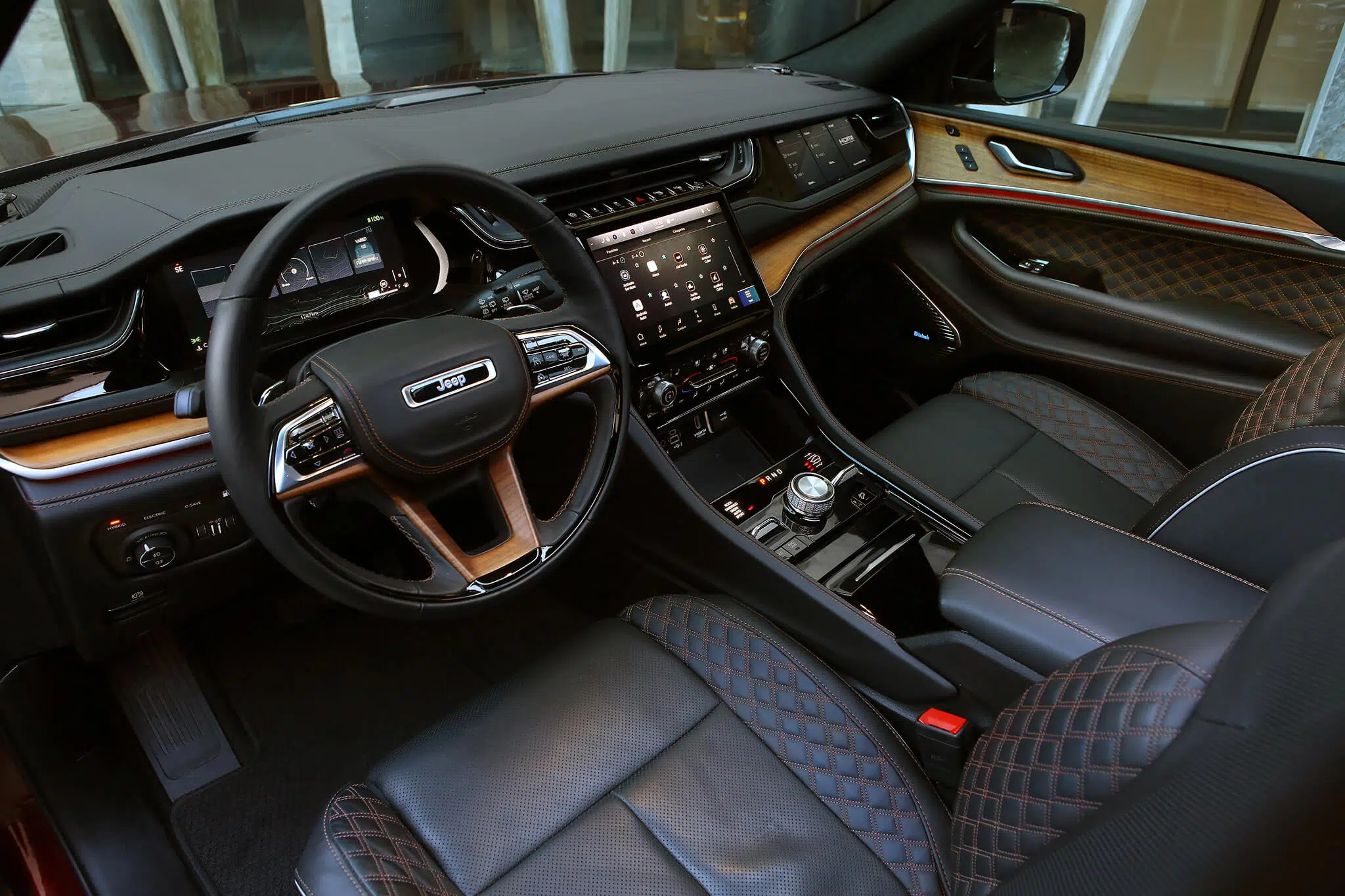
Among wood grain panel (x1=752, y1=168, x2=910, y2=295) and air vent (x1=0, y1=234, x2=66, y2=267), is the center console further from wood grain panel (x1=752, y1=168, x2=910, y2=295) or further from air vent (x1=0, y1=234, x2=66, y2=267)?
air vent (x1=0, y1=234, x2=66, y2=267)

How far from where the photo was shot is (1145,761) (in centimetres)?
58

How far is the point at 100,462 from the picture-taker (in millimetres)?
961

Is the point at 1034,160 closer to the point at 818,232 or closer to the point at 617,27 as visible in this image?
the point at 818,232

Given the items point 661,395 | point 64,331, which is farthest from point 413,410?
point 661,395

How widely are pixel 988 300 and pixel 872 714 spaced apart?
4.21 feet

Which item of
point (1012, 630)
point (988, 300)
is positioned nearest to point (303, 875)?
point (1012, 630)

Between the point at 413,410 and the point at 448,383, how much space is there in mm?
49

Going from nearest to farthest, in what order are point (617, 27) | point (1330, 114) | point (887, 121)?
1. point (887, 121)
2. point (1330, 114)
3. point (617, 27)

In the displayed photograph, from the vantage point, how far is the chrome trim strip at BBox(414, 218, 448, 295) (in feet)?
3.90

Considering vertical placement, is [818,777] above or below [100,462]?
below

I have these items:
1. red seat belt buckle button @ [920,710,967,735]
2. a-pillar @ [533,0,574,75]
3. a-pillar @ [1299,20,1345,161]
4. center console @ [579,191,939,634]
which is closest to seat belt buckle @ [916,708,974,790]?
red seat belt buckle button @ [920,710,967,735]

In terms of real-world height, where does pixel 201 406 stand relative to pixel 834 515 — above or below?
above

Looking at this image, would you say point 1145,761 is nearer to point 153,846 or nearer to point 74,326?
point 74,326

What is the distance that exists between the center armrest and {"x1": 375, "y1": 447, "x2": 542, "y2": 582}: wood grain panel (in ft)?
1.63
